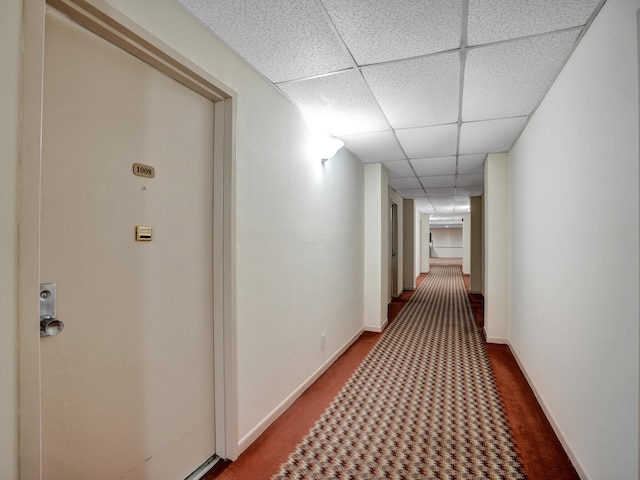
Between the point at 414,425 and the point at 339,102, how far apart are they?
94.5 inches

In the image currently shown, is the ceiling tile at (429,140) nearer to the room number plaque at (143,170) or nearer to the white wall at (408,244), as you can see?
the room number plaque at (143,170)

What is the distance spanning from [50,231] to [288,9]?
136 cm

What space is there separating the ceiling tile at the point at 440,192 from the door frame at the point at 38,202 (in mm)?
5889

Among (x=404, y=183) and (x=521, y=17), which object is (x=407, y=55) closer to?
(x=521, y=17)

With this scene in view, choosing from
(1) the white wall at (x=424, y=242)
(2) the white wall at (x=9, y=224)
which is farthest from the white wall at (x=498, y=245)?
(1) the white wall at (x=424, y=242)

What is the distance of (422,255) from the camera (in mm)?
13734

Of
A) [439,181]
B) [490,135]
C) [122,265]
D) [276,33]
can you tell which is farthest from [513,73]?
[439,181]

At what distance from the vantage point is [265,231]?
2271 mm

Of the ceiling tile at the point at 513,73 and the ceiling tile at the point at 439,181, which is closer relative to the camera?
the ceiling tile at the point at 513,73

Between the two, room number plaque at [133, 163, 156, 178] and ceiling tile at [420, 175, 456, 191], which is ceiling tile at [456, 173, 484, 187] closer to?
ceiling tile at [420, 175, 456, 191]

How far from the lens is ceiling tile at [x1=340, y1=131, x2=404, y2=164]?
3.48m

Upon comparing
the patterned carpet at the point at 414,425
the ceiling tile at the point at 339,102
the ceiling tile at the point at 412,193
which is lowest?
the patterned carpet at the point at 414,425

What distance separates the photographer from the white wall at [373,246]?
4.69 metres

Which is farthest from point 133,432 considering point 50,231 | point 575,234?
point 575,234
